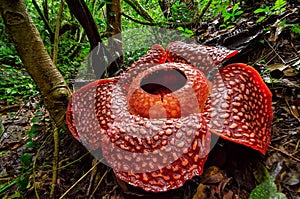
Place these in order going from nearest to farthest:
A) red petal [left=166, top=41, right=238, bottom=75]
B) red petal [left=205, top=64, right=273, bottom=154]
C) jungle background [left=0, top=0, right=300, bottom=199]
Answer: red petal [left=205, top=64, right=273, bottom=154] → jungle background [left=0, top=0, right=300, bottom=199] → red petal [left=166, top=41, right=238, bottom=75]

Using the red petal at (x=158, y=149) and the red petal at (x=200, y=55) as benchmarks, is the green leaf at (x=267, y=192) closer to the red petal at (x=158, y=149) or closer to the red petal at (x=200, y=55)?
the red petal at (x=158, y=149)

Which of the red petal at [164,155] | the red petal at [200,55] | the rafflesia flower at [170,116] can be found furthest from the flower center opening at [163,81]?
the red petal at [164,155]

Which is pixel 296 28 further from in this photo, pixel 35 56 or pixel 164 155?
pixel 35 56

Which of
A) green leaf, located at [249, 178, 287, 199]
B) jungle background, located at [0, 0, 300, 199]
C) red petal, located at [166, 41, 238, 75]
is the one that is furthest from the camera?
red petal, located at [166, 41, 238, 75]

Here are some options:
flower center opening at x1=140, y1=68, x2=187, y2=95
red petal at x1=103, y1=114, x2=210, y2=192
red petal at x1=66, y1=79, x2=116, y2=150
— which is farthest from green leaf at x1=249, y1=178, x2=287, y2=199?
red petal at x1=66, y1=79, x2=116, y2=150

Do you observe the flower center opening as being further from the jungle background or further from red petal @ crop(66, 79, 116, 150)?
the jungle background

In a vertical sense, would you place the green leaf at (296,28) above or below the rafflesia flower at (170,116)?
above

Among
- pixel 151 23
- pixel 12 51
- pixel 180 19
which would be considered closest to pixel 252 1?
pixel 180 19

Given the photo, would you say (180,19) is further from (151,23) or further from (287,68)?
(287,68)

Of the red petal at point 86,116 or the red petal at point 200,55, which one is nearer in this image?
the red petal at point 86,116
